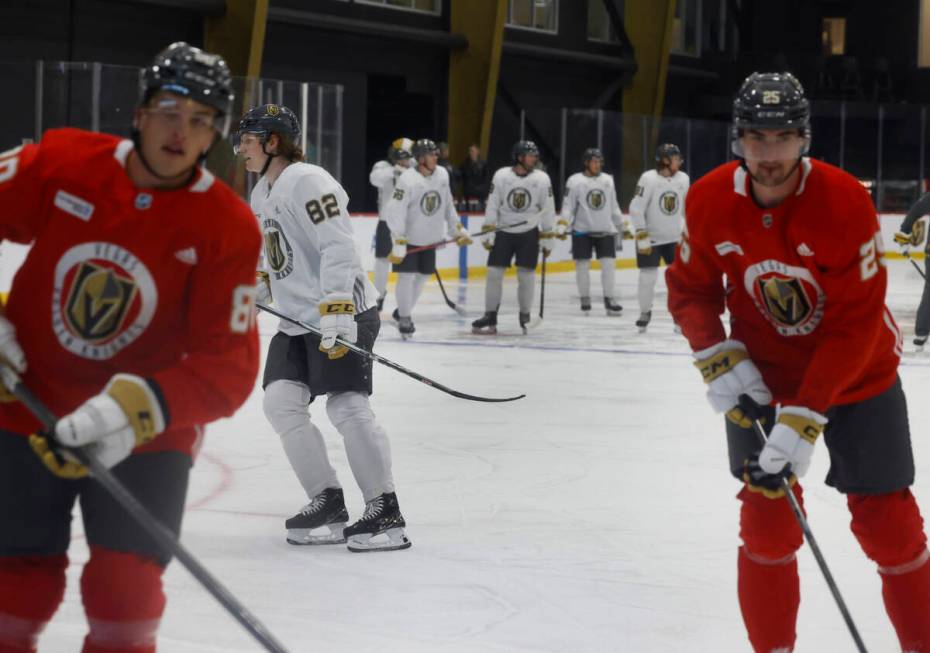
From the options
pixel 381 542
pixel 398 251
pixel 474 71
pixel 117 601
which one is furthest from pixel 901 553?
pixel 474 71

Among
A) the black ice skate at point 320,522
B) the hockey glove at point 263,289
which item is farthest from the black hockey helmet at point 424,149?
the black ice skate at point 320,522

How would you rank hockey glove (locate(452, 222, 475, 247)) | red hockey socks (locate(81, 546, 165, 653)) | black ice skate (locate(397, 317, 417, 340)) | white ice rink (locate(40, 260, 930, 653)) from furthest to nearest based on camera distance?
hockey glove (locate(452, 222, 475, 247)), black ice skate (locate(397, 317, 417, 340)), white ice rink (locate(40, 260, 930, 653)), red hockey socks (locate(81, 546, 165, 653))

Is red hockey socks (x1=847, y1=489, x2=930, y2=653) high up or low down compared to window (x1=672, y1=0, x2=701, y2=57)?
down

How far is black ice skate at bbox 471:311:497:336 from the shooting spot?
9875 millimetres

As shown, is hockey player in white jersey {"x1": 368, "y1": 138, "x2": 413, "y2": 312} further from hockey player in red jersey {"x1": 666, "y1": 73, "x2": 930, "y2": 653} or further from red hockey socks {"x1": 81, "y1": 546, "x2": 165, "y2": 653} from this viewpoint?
red hockey socks {"x1": 81, "y1": 546, "x2": 165, "y2": 653}

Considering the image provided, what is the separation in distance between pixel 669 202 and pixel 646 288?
2.96 feet

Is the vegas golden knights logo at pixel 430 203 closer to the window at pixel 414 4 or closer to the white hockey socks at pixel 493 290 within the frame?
the white hockey socks at pixel 493 290

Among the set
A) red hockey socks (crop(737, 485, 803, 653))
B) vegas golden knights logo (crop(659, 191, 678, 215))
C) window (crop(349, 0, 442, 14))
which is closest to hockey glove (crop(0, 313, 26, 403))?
red hockey socks (crop(737, 485, 803, 653))

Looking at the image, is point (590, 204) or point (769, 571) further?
point (590, 204)

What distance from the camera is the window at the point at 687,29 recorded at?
22078 millimetres

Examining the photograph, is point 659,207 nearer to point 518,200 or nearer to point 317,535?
point 518,200

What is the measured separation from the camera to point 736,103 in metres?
2.58

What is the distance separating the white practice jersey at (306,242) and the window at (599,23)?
16944mm

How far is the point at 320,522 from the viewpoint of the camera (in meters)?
4.05
